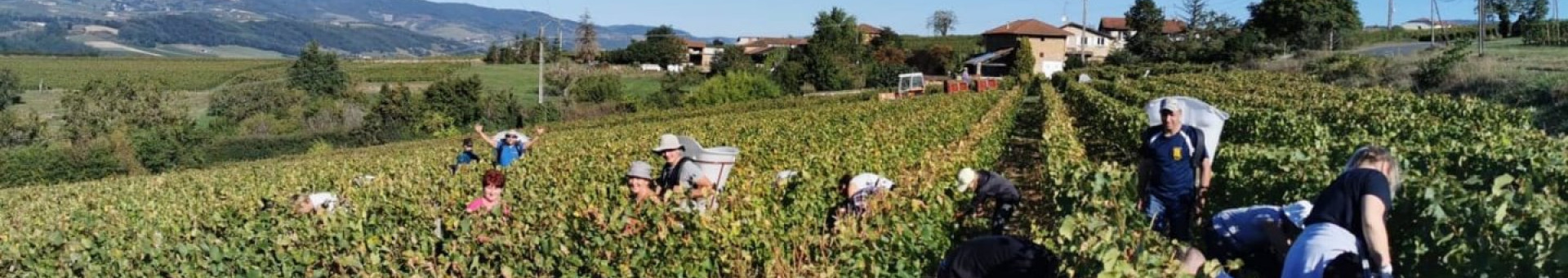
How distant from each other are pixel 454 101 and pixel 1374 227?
157 feet

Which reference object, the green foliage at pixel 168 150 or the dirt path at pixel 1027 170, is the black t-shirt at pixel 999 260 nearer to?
the dirt path at pixel 1027 170

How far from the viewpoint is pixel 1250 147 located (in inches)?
380

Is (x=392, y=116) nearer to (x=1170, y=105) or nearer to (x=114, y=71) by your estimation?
(x=1170, y=105)

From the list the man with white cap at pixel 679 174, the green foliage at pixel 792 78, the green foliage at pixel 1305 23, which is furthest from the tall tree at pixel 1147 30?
the man with white cap at pixel 679 174

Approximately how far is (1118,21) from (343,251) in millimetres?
104646

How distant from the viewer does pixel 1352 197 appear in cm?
464

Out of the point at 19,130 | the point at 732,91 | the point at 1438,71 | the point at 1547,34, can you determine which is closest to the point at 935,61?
the point at 732,91

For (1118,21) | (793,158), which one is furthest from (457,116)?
(1118,21)

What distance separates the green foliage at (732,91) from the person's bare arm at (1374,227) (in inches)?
1833

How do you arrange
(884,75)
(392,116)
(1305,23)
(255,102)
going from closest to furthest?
(392,116), (1305,23), (255,102), (884,75)

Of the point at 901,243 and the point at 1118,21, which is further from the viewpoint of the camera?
the point at 1118,21

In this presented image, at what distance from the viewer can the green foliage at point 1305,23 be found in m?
58.4

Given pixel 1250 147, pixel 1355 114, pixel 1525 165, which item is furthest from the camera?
pixel 1355 114

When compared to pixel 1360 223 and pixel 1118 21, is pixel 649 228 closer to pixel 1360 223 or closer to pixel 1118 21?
pixel 1360 223
